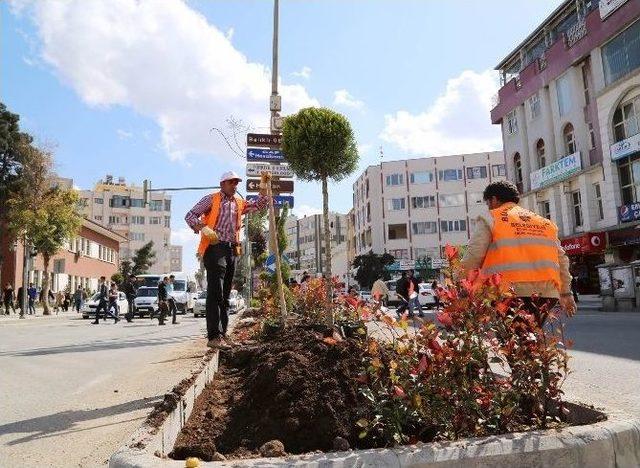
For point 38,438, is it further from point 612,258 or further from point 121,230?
point 121,230

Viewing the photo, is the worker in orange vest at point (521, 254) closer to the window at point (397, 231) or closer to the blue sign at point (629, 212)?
the blue sign at point (629, 212)

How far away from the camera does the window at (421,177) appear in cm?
6588

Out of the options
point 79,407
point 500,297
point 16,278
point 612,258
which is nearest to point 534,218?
point 500,297

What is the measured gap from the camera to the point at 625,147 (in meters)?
24.8

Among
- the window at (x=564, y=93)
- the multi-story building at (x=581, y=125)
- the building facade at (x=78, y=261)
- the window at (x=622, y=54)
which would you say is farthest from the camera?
the building facade at (x=78, y=261)

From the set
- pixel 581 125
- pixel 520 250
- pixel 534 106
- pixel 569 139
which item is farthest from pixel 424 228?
pixel 520 250

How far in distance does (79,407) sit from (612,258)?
2460 centimetres

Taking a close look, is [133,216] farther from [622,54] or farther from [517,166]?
[622,54]

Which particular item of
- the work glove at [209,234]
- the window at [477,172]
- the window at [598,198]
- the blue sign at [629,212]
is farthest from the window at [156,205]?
the work glove at [209,234]

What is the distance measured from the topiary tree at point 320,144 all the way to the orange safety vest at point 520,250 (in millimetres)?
3877

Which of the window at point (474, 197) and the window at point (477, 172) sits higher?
the window at point (477, 172)

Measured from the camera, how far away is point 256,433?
2.84 meters

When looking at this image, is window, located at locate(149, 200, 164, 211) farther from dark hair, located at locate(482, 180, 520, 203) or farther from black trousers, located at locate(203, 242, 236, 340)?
dark hair, located at locate(482, 180, 520, 203)

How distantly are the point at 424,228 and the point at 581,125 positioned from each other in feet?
120
